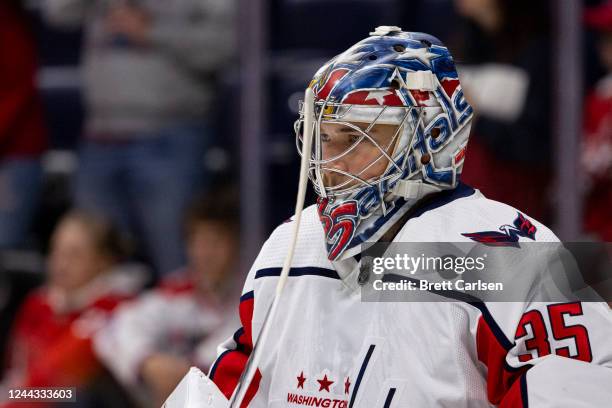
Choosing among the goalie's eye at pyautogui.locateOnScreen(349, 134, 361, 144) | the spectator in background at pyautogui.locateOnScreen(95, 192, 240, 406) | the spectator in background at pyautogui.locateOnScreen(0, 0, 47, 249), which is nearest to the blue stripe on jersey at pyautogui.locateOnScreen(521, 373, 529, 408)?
the goalie's eye at pyautogui.locateOnScreen(349, 134, 361, 144)

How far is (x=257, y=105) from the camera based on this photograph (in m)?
4.29

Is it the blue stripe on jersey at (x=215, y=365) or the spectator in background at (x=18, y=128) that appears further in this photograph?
the spectator in background at (x=18, y=128)

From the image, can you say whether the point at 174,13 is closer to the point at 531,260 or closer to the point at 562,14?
the point at 562,14

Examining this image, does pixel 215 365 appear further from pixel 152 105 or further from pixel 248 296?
pixel 152 105

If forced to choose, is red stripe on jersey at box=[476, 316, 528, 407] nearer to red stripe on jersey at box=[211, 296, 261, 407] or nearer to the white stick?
the white stick

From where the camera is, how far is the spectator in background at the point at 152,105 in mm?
4363

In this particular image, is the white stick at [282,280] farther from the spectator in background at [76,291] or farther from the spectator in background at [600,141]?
the spectator in background at [76,291]

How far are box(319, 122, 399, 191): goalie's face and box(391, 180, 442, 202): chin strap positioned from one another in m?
0.04

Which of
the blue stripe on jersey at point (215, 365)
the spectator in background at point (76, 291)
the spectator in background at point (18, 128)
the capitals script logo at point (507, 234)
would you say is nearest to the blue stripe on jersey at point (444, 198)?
the capitals script logo at point (507, 234)

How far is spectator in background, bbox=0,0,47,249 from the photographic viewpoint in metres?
4.68

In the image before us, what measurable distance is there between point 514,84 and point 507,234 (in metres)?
1.83

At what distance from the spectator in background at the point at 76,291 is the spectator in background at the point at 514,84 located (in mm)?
1395

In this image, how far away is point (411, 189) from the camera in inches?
89.5

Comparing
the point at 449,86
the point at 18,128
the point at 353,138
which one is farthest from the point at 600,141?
the point at 18,128
